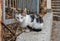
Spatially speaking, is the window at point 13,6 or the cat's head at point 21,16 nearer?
the window at point 13,6

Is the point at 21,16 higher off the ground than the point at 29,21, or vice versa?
the point at 21,16

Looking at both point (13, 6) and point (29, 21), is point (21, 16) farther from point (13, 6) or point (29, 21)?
point (13, 6)

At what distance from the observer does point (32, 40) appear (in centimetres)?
362

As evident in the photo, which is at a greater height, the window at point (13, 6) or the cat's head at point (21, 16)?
the window at point (13, 6)

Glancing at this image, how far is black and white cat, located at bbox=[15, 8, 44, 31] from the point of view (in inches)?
174

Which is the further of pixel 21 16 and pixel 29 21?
pixel 29 21

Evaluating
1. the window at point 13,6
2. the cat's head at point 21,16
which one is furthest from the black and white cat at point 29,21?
the window at point 13,6

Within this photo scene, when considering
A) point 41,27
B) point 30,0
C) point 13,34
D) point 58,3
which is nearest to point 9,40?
point 13,34

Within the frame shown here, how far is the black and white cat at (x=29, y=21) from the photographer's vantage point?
14.5 feet

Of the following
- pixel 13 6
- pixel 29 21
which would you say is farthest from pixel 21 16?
pixel 13 6

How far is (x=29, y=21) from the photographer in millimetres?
4586

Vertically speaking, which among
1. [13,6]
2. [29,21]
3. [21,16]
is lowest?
[29,21]

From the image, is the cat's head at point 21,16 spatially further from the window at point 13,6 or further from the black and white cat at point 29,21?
the window at point 13,6

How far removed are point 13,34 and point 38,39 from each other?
1.87 ft
